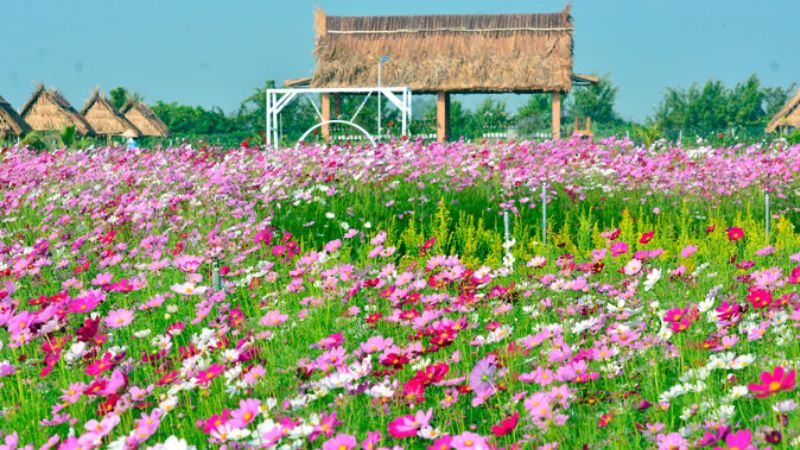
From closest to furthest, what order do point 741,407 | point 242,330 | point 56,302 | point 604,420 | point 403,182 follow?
point 604,420, point 741,407, point 56,302, point 242,330, point 403,182

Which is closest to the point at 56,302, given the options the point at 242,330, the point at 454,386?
the point at 242,330

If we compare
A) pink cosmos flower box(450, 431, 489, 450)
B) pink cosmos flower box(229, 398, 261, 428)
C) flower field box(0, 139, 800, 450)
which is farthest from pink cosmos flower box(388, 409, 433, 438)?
pink cosmos flower box(229, 398, 261, 428)

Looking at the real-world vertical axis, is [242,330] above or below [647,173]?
below

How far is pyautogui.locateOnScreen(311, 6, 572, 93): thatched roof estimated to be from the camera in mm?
24266

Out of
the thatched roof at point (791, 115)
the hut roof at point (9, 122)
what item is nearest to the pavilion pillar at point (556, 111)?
the thatched roof at point (791, 115)

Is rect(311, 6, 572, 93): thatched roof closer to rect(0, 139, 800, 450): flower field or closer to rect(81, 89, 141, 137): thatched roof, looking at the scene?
rect(0, 139, 800, 450): flower field

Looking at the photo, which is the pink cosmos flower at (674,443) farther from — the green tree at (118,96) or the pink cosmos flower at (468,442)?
the green tree at (118,96)

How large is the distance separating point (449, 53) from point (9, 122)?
1723cm

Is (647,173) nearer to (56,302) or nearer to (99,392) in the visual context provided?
(56,302)

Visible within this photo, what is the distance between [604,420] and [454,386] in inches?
23.8

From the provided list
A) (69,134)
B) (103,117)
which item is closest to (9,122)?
(69,134)

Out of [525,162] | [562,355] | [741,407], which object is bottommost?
[741,407]

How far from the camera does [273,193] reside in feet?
25.0

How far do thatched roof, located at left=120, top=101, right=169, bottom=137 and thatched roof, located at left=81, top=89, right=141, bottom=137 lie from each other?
6.32ft
